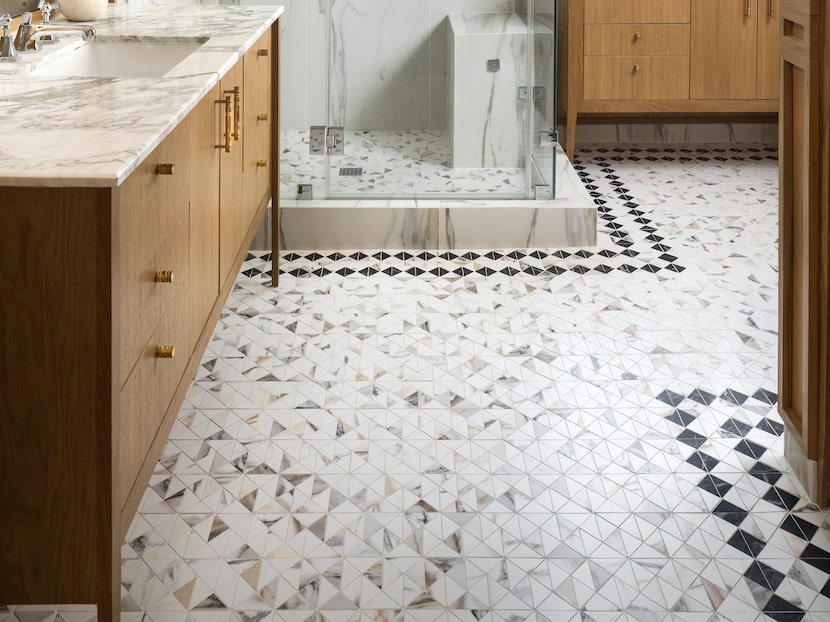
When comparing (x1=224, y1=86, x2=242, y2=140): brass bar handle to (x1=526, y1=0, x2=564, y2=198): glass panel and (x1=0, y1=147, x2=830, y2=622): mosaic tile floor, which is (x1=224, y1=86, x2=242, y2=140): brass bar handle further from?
(x1=526, y1=0, x2=564, y2=198): glass panel

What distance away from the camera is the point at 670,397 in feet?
7.55

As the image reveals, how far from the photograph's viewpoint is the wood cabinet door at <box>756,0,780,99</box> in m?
4.29

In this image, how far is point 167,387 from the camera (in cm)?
159

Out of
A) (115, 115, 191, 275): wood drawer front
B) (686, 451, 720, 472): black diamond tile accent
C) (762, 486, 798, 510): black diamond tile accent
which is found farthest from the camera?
(686, 451, 720, 472): black diamond tile accent

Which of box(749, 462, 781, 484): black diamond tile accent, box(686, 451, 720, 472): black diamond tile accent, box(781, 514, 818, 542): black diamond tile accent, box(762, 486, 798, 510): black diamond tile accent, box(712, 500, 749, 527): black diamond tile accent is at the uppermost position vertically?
box(686, 451, 720, 472): black diamond tile accent

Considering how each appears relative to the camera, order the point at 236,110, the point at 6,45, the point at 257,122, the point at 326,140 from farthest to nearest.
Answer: the point at 326,140 < the point at 257,122 < the point at 236,110 < the point at 6,45

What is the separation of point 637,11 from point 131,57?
104 inches

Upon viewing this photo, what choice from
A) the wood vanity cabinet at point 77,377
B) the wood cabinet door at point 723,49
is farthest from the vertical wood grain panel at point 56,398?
the wood cabinet door at point 723,49

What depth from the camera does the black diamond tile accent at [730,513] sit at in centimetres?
181

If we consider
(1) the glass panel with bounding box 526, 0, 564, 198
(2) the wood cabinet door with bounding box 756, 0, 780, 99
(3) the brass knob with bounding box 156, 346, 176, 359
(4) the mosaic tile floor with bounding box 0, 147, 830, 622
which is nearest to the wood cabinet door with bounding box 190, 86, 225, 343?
(3) the brass knob with bounding box 156, 346, 176, 359

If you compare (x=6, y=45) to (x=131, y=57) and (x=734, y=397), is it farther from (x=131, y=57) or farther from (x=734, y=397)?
(x=734, y=397)

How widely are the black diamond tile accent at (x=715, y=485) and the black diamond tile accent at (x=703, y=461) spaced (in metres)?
0.04

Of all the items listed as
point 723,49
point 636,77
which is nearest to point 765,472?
point 636,77

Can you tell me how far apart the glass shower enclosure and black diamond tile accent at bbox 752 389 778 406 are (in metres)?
1.31
